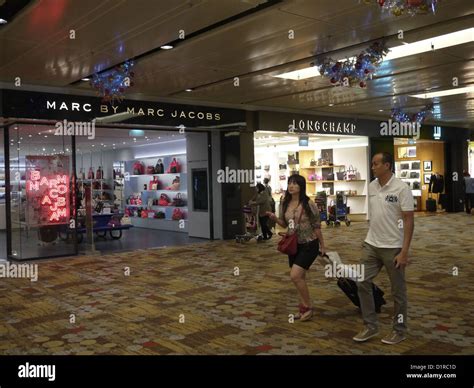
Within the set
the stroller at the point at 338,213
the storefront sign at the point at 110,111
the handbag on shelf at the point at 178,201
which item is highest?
the storefront sign at the point at 110,111

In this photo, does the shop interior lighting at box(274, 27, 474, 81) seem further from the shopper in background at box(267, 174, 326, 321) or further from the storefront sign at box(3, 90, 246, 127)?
the storefront sign at box(3, 90, 246, 127)

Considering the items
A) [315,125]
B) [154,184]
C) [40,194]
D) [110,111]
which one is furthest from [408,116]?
[40,194]

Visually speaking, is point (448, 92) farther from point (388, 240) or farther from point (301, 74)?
point (388, 240)

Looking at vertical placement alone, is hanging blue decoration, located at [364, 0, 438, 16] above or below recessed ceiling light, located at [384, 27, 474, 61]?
below

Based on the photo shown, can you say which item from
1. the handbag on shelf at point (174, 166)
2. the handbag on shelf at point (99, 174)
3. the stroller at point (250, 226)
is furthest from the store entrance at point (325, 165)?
the handbag on shelf at point (99, 174)

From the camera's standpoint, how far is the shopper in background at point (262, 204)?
12070 mm

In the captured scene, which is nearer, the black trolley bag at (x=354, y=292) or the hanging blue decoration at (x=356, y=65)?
the black trolley bag at (x=354, y=292)

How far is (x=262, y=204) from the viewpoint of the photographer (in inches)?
477

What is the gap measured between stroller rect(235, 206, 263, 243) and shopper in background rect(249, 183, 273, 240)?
0.41ft

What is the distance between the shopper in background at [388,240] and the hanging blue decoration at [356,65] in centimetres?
375

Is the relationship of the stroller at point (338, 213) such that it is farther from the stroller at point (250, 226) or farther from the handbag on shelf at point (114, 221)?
the handbag on shelf at point (114, 221)
